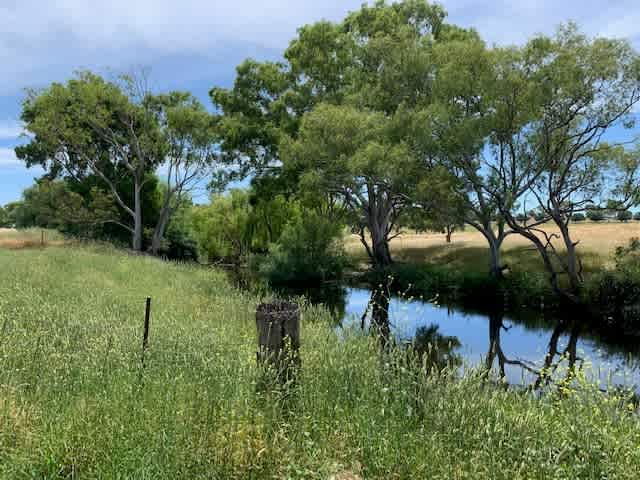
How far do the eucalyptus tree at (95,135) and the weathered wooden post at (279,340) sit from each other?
33.7m

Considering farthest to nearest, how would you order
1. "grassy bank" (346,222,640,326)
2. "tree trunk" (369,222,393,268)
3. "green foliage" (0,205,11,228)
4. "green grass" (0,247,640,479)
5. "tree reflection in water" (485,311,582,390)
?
"green foliage" (0,205,11,228) < "tree trunk" (369,222,393,268) < "grassy bank" (346,222,640,326) < "tree reflection in water" (485,311,582,390) < "green grass" (0,247,640,479)

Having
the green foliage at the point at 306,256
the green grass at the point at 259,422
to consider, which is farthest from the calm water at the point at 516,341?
the green foliage at the point at 306,256

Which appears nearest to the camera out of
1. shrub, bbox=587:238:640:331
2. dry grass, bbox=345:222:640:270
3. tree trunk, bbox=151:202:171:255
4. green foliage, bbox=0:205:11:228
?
shrub, bbox=587:238:640:331

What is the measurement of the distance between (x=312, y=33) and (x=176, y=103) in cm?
1353

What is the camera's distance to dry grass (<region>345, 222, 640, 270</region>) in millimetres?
25281

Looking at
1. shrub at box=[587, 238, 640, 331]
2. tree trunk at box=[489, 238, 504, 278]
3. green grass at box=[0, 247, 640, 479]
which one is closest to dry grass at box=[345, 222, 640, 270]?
tree trunk at box=[489, 238, 504, 278]

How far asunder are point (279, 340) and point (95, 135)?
38.4 meters

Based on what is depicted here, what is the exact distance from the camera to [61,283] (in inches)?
465

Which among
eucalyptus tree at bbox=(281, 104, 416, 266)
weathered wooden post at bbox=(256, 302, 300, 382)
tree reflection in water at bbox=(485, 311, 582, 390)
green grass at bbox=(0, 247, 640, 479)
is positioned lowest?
tree reflection in water at bbox=(485, 311, 582, 390)

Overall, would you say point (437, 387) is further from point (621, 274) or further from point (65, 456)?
point (621, 274)

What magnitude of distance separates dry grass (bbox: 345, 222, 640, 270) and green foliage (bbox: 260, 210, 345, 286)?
5.22 metres

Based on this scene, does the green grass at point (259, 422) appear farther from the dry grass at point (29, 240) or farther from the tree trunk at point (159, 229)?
the tree trunk at point (159, 229)

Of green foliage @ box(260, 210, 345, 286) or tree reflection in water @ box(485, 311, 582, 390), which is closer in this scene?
tree reflection in water @ box(485, 311, 582, 390)

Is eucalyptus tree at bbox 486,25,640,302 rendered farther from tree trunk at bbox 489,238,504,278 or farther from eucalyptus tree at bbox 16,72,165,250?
eucalyptus tree at bbox 16,72,165,250
